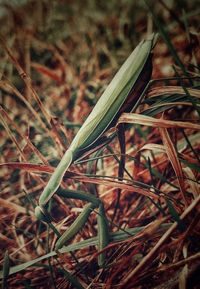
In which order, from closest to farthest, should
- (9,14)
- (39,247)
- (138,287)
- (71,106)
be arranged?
(138,287)
(39,247)
(71,106)
(9,14)

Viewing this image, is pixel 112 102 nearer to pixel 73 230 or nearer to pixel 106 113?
pixel 106 113

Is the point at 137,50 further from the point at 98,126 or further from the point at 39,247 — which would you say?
the point at 39,247

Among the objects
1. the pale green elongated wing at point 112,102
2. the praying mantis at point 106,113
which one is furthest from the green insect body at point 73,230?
the pale green elongated wing at point 112,102

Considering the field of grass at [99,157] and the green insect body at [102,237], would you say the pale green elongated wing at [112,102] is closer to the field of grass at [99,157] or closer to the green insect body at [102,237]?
the field of grass at [99,157]

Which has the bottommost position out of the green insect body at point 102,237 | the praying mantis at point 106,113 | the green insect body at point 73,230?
the green insect body at point 102,237

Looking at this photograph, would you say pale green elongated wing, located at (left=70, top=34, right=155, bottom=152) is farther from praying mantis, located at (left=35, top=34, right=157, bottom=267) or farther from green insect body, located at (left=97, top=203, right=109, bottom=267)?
green insect body, located at (left=97, top=203, right=109, bottom=267)

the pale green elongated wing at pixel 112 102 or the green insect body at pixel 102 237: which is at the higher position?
the pale green elongated wing at pixel 112 102

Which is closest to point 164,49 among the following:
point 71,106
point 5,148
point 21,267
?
point 71,106
